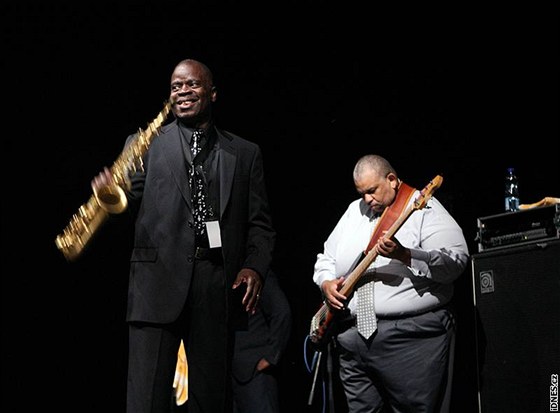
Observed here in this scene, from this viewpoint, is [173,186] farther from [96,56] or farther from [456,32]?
[456,32]

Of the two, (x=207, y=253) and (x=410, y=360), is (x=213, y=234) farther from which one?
(x=410, y=360)

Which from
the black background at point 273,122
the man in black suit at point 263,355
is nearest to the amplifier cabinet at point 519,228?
the black background at point 273,122

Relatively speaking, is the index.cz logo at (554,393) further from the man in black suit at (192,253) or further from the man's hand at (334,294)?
the man in black suit at (192,253)

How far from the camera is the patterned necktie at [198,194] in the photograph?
2596 mm

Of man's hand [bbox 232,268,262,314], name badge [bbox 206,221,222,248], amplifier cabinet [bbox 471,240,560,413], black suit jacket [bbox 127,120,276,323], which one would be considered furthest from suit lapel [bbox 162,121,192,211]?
amplifier cabinet [bbox 471,240,560,413]

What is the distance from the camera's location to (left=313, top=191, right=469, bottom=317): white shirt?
11.8ft

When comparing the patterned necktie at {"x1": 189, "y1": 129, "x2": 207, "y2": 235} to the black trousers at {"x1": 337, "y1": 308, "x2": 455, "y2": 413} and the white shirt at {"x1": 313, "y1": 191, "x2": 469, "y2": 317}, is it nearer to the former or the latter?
the white shirt at {"x1": 313, "y1": 191, "x2": 469, "y2": 317}

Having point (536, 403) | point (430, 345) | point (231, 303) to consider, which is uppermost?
point (231, 303)

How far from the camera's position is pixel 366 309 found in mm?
3756

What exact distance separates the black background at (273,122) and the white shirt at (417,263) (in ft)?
4.30

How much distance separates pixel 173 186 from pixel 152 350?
55cm

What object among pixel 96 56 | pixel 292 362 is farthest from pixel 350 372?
pixel 96 56

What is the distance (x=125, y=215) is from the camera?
2576 millimetres

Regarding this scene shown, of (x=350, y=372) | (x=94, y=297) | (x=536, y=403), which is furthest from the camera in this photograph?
(x=94, y=297)
